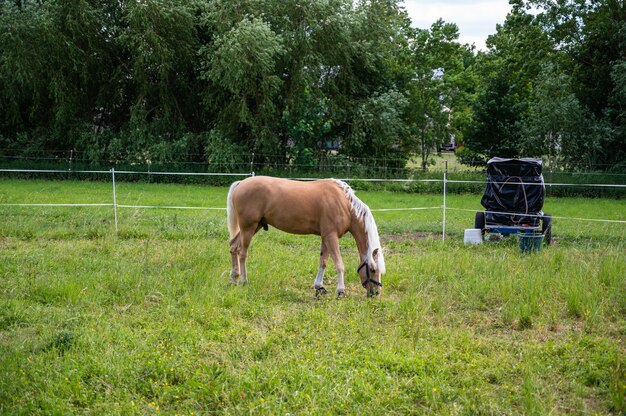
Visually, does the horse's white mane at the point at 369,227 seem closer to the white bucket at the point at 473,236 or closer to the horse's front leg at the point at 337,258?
the horse's front leg at the point at 337,258

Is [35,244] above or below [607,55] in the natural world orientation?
below

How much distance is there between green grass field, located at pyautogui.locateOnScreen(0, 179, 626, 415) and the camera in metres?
4.22

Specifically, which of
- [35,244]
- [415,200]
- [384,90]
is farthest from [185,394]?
[384,90]

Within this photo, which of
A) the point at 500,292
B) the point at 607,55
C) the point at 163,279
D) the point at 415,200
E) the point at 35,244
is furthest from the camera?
the point at 607,55

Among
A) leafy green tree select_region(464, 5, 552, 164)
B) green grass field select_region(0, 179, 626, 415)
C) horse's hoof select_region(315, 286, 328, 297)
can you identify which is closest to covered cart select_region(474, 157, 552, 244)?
green grass field select_region(0, 179, 626, 415)

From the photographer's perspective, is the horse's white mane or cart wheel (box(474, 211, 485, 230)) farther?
cart wheel (box(474, 211, 485, 230))

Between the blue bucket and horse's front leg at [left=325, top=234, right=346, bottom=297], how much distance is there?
12.4 ft

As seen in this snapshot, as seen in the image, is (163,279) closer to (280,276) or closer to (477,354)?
(280,276)

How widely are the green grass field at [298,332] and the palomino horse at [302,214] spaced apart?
0.47m

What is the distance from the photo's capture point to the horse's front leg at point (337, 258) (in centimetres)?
700

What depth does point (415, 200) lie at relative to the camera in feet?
59.4

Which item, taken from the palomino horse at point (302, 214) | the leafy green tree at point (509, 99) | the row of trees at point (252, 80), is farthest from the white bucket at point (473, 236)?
the leafy green tree at point (509, 99)

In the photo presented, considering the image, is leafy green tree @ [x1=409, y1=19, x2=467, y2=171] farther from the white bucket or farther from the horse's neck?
the horse's neck

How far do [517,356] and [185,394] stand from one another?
9.35 ft
